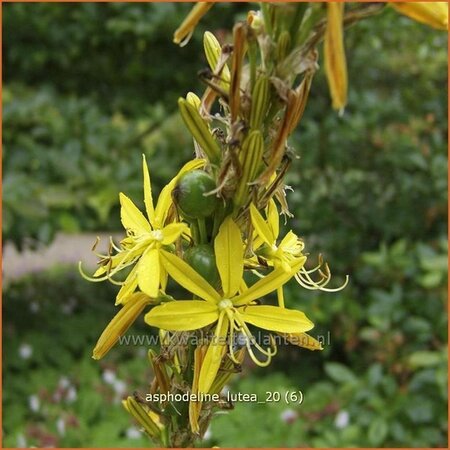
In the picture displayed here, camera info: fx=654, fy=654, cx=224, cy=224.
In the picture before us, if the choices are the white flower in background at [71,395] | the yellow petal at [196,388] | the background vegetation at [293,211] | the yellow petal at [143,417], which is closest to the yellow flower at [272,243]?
the yellow petal at [196,388]

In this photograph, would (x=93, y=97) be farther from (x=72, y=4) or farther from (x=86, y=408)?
(x=86, y=408)

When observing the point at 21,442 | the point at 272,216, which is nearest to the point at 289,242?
the point at 272,216

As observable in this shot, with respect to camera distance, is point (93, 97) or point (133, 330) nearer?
point (133, 330)

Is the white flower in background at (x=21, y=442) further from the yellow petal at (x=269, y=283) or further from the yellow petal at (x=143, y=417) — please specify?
the yellow petal at (x=269, y=283)

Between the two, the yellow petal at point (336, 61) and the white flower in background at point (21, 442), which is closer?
the yellow petal at point (336, 61)

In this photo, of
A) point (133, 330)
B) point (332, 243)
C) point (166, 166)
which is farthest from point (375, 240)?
point (133, 330)

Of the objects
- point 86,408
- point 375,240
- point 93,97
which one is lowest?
point 86,408
